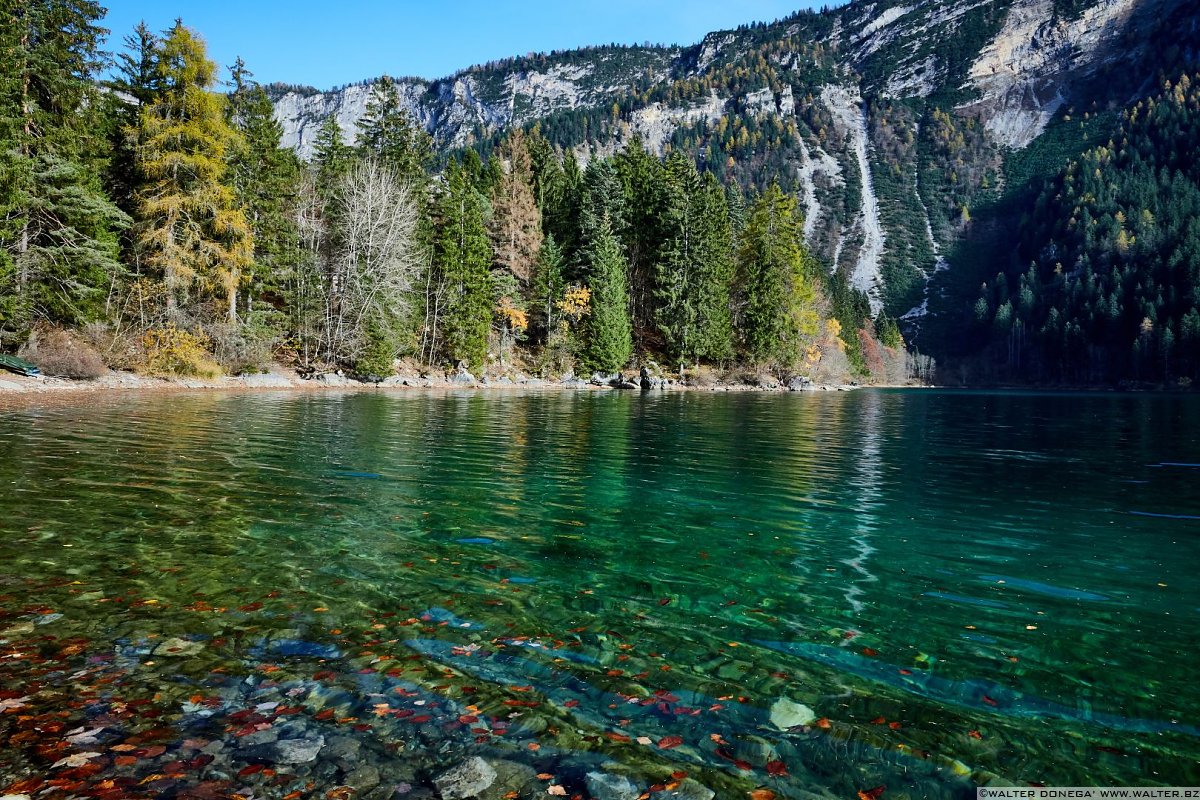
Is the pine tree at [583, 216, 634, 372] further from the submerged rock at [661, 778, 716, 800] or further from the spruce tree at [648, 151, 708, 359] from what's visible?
the submerged rock at [661, 778, 716, 800]

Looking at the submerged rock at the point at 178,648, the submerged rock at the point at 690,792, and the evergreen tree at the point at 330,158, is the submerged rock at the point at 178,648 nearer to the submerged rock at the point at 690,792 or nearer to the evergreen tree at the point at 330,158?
the submerged rock at the point at 690,792

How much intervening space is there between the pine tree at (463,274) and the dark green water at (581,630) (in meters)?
37.9

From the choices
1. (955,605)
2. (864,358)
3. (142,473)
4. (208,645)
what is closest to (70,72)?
(142,473)

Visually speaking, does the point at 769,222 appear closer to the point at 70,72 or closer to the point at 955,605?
the point at 70,72

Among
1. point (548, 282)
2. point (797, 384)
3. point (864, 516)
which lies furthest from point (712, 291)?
point (864, 516)

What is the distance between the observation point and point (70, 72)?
3200 centimetres

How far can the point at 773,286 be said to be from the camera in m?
61.9

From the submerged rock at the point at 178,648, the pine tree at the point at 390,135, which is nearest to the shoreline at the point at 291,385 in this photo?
the pine tree at the point at 390,135

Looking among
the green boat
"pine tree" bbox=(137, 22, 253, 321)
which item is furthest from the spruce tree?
the green boat

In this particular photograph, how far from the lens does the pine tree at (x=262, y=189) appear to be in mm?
40838

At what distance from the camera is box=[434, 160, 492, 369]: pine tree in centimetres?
4997

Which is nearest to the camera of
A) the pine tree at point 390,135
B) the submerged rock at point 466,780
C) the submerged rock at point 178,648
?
the submerged rock at point 466,780

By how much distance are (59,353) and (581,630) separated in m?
34.9

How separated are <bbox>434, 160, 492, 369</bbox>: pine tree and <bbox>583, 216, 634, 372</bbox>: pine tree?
9567 mm
